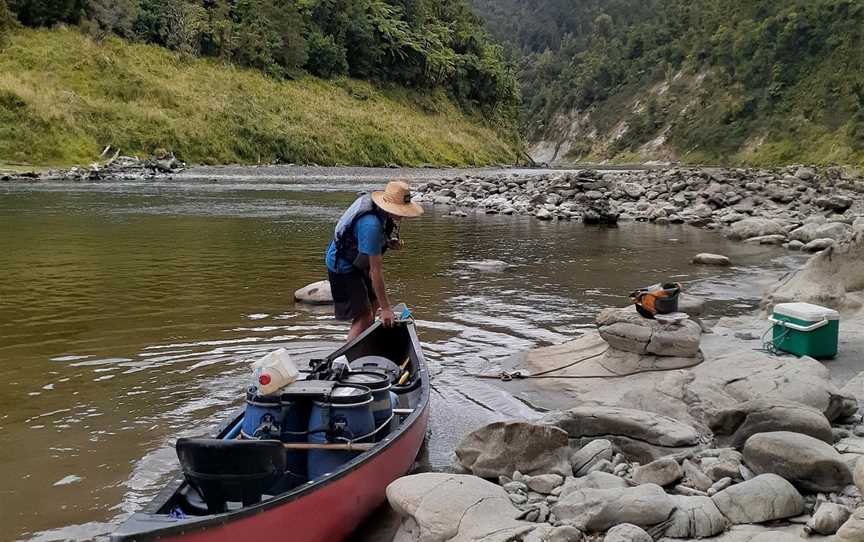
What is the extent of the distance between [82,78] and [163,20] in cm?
1155

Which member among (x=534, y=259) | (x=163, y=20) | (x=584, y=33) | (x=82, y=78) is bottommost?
(x=534, y=259)

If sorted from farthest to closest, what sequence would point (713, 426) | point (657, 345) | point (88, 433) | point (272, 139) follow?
point (272, 139) → point (657, 345) → point (88, 433) → point (713, 426)

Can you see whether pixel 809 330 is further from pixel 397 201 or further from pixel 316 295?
pixel 316 295

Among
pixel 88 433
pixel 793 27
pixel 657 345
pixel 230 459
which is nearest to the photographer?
pixel 230 459

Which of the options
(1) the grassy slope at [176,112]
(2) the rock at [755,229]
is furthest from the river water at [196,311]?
(1) the grassy slope at [176,112]

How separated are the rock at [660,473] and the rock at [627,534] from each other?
0.82 meters

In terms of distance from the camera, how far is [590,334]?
910 centimetres

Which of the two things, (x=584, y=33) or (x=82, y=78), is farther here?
(x=584, y=33)

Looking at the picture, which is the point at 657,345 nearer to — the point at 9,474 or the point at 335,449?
the point at 335,449

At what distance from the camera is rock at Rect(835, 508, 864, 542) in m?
3.61

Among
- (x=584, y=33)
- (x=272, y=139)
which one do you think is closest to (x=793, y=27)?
(x=272, y=139)

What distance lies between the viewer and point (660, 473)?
4.93 metres

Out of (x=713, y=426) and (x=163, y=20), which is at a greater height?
(x=163, y=20)

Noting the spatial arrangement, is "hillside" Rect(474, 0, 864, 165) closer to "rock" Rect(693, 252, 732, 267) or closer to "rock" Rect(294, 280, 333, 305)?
"rock" Rect(693, 252, 732, 267)
